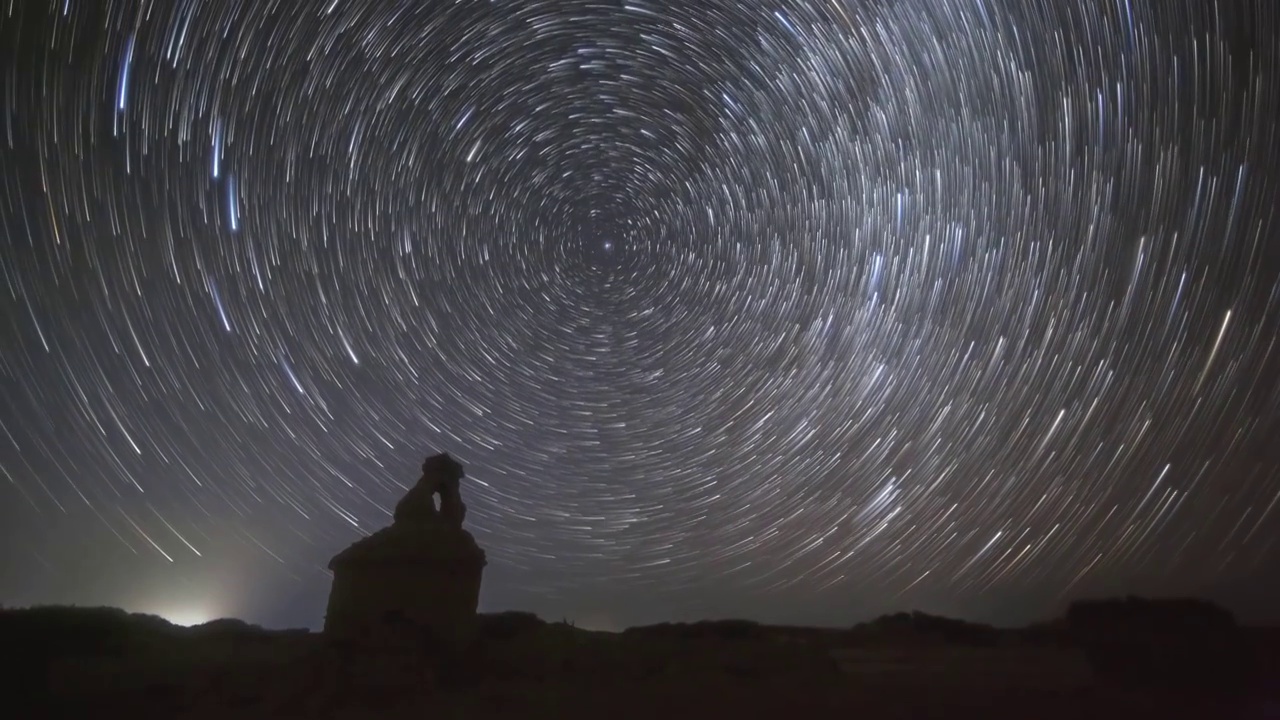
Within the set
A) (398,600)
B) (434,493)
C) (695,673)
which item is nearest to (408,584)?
(398,600)

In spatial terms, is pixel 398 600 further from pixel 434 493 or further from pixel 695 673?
pixel 695 673

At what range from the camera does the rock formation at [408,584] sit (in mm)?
20138

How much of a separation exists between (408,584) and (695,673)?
9.80 m

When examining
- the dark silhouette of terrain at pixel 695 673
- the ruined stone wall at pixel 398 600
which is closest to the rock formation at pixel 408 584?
the ruined stone wall at pixel 398 600

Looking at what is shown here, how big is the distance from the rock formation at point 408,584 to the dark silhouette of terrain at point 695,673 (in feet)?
4.35

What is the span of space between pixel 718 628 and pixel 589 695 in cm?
975

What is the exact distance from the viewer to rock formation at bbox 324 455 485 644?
2014 cm

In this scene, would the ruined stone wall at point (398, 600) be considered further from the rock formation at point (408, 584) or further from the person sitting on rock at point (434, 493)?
the person sitting on rock at point (434, 493)

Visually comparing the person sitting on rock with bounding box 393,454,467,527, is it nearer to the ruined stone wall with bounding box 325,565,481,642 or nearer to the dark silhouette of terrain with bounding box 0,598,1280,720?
the ruined stone wall with bounding box 325,565,481,642

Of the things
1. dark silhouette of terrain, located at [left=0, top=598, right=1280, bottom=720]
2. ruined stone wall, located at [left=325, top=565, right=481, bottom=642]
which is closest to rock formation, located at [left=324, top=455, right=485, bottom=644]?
ruined stone wall, located at [left=325, top=565, right=481, bottom=642]

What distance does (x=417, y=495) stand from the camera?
23.5 m

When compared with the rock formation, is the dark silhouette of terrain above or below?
below

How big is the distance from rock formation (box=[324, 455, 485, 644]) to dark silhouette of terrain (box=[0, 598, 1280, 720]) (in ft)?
4.35

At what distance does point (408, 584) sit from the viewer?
68.0 feet
